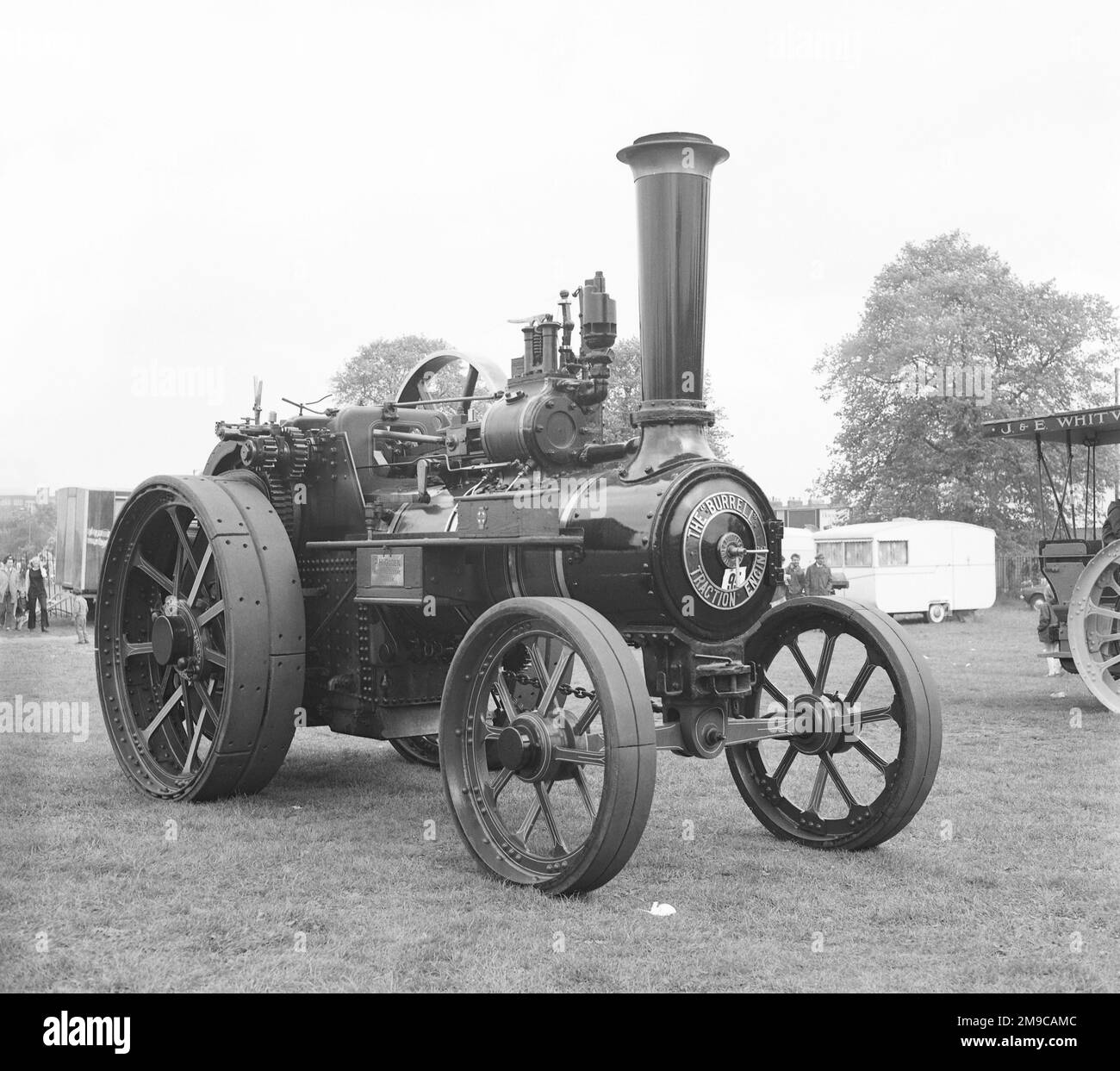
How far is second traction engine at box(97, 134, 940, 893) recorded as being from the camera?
4.77 meters

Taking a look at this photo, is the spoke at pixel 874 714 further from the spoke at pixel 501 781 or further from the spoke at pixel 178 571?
the spoke at pixel 178 571

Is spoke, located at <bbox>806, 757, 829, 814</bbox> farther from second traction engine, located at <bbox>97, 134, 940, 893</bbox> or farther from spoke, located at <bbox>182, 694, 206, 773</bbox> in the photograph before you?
spoke, located at <bbox>182, 694, 206, 773</bbox>

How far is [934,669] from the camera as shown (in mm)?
13711

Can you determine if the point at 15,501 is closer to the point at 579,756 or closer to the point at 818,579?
the point at 579,756

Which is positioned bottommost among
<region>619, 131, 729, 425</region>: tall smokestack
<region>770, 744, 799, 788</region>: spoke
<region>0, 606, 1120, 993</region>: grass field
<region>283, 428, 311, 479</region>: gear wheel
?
<region>0, 606, 1120, 993</region>: grass field

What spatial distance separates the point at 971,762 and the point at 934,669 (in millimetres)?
6409

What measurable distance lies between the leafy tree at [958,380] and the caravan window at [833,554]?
676cm

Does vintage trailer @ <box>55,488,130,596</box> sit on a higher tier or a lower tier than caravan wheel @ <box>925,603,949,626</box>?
higher

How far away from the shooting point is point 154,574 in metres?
6.65

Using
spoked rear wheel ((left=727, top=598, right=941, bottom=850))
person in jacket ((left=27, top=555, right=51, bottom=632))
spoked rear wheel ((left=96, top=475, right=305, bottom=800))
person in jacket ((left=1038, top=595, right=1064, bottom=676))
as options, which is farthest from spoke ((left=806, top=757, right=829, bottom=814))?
person in jacket ((left=27, top=555, right=51, bottom=632))

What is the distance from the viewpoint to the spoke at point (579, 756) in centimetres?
438

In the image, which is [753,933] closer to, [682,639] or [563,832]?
[682,639]

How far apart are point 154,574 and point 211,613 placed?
28.4 inches

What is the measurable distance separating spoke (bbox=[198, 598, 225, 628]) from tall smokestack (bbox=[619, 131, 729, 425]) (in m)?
2.49
